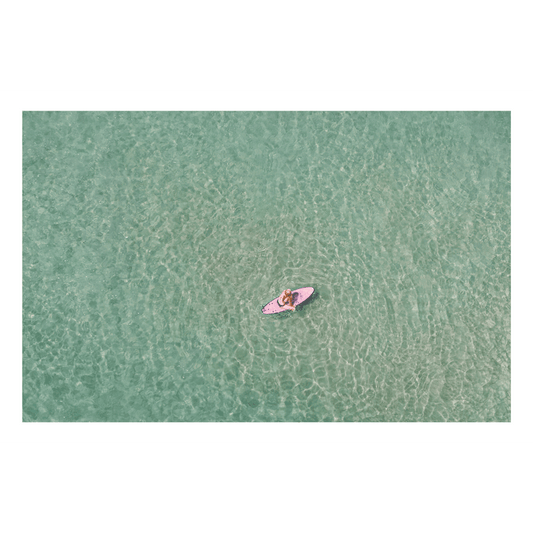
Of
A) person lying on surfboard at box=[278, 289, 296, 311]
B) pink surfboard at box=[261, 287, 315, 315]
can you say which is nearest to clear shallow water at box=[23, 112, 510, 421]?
pink surfboard at box=[261, 287, 315, 315]

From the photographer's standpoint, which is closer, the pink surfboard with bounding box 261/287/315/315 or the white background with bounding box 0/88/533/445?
the white background with bounding box 0/88/533/445

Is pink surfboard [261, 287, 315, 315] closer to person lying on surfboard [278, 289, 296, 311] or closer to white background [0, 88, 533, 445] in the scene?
person lying on surfboard [278, 289, 296, 311]

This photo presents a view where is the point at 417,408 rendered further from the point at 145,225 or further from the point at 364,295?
the point at 145,225

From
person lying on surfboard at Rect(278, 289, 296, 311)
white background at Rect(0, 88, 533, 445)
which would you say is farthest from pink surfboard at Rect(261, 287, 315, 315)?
white background at Rect(0, 88, 533, 445)
